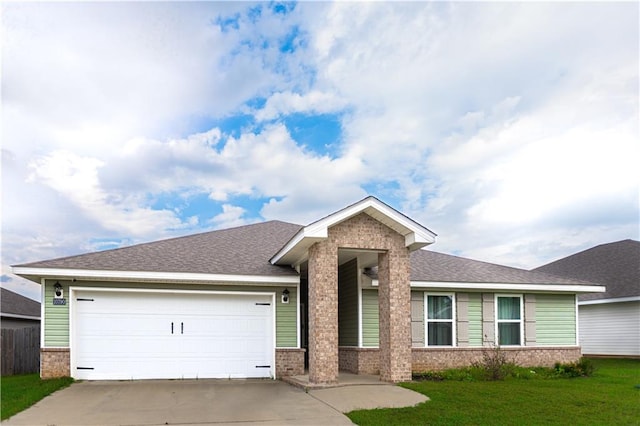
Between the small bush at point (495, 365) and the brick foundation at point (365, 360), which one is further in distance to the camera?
the brick foundation at point (365, 360)

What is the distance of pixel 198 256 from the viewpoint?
53.2 feet

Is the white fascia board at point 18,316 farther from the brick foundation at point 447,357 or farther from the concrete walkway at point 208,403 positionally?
the brick foundation at point 447,357

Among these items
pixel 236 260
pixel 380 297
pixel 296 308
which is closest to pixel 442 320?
pixel 380 297

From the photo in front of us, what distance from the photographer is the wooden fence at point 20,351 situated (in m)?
17.5


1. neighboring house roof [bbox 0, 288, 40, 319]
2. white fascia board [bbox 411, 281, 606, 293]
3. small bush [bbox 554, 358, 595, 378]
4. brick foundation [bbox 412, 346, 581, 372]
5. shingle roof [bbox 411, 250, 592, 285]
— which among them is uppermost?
shingle roof [bbox 411, 250, 592, 285]

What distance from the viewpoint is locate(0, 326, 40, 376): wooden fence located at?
17.5 metres

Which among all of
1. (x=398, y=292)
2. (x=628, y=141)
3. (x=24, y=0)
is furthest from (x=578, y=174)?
(x=24, y=0)

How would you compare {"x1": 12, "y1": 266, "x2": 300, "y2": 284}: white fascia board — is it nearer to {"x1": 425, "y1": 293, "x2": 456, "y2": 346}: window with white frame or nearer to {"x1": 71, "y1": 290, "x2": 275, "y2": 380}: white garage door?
{"x1": 71, "y1": 290, "x2": 275, "y2": 380}: white garage door

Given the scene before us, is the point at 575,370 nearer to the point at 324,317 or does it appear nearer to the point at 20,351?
the point at 324,317

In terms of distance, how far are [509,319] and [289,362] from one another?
675 cm

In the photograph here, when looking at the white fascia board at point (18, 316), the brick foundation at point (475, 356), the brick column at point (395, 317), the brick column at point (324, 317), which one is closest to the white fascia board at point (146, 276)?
the brick column at point (324, 317)

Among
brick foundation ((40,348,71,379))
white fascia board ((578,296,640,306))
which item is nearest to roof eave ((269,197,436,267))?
brick foundation ((40,348,71,379))

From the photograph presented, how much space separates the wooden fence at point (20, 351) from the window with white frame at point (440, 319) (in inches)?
483

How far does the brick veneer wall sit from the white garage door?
236 cm
